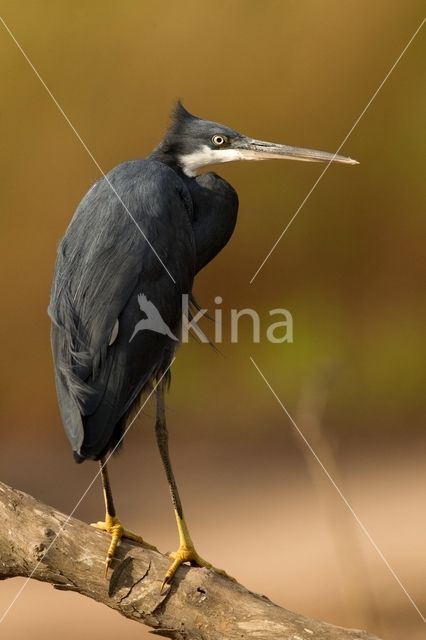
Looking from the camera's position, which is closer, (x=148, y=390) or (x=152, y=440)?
(x=148, y=390)

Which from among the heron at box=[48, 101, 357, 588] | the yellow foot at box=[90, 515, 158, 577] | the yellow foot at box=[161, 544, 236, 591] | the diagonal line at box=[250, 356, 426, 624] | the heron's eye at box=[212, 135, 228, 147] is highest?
the heron's eye at box=[212, 135, 228, 147]

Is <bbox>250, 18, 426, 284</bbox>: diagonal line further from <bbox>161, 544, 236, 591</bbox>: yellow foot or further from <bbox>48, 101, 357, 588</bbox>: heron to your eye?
<bbox>161, 544, 236, 591</bbox>: yellow foot

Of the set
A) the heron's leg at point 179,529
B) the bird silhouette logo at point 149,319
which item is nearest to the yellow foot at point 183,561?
the heron's leg at point 179,529

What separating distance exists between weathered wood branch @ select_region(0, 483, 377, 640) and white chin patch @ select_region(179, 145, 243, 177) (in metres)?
0.92

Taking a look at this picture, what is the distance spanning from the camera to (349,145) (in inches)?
217

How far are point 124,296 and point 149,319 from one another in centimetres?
7

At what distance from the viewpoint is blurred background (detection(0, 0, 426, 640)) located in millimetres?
5168

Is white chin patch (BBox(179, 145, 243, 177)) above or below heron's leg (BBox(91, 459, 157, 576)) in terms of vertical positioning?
above

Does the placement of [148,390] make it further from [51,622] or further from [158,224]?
[51,622]

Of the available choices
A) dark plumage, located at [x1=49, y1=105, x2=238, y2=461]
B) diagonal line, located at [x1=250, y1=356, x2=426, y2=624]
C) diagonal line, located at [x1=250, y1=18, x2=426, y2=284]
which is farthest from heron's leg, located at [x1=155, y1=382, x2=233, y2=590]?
diagonal line, located at [x1=250, y1=18, x2=426, y2=284]

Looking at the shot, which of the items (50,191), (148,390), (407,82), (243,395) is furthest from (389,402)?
(148,390)

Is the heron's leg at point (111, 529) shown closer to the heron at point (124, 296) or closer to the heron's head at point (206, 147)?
the heron at point (124, 296)

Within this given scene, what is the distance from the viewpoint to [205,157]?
2.58m

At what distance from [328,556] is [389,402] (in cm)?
142
